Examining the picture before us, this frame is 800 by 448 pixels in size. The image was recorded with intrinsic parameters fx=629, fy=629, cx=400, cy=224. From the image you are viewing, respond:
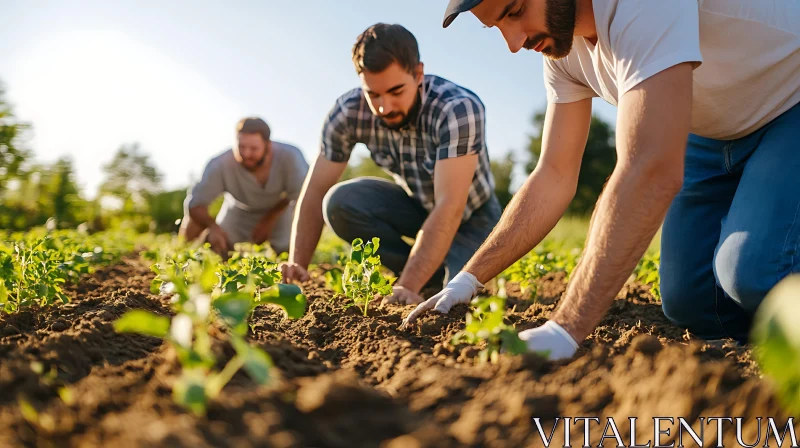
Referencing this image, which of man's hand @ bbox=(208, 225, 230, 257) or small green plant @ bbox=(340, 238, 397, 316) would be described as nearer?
small green plant @ bbox=(340, 238, 397, 316)

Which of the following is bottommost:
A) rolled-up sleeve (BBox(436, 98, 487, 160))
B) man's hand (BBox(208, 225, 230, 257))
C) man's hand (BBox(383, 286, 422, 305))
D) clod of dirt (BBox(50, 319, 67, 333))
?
man's hand (BBox(208, 225, 230, 257))

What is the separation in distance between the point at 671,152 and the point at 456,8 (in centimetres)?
102

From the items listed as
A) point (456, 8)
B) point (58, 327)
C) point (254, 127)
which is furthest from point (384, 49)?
point (254, 127)

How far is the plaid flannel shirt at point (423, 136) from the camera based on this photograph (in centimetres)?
379

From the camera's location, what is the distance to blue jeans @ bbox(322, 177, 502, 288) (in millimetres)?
4523

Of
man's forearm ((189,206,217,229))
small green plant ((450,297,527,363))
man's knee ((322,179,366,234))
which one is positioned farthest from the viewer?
man's forearm ((189,206,217,229))

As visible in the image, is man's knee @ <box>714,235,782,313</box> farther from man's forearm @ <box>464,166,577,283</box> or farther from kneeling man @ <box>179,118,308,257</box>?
kneeling man @ <box>179,118,308,257</box>

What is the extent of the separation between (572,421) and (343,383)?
0.55 m

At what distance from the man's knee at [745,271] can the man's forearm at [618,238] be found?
2.53 ft

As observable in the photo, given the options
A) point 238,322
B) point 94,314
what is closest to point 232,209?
point 94,314

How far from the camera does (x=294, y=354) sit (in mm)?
1924

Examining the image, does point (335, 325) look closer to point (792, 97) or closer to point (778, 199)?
point (778, 199)

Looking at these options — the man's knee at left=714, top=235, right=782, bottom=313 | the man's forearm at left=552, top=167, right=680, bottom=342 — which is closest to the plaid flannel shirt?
the man's knee at left=714, top=235, right=782, bottom=313

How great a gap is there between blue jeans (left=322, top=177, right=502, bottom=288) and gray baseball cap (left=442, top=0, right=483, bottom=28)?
2.16m
